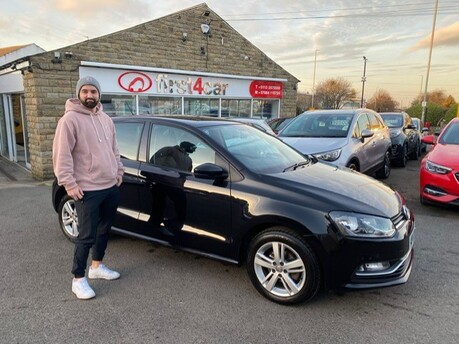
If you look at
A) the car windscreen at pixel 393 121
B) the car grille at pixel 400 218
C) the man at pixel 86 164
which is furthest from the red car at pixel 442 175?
the car windscreen at pixel 393 121

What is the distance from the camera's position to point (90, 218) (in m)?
3.15

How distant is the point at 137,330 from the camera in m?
2.79

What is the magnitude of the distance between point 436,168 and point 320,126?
7.38 ft

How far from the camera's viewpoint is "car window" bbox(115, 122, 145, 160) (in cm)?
409

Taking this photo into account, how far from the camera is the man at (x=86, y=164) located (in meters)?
2.96

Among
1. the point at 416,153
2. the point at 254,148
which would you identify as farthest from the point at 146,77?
the point at 416,153

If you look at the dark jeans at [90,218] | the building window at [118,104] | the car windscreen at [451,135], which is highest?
the building window at [118,104]

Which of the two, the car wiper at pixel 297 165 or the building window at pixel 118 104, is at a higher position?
the building window at pixel 118 104

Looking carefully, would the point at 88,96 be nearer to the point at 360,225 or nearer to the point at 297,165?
the point at 297,165

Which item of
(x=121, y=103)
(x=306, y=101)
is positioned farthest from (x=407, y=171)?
(x=306, y=101)

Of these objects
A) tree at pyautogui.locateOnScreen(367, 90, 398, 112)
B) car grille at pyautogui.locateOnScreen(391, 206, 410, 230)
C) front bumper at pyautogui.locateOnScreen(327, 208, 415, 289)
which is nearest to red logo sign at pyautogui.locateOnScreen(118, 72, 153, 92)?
car grille at pyautogui.locateOnScreen(391, 206, 410, 230)

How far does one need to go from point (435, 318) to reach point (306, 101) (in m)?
64.8

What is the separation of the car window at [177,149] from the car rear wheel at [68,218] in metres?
1.33

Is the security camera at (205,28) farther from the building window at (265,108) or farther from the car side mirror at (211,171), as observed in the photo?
the car side mirror at (211,171)
